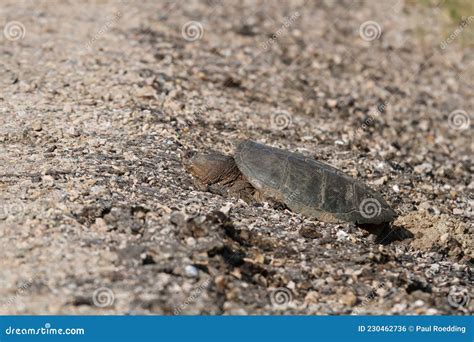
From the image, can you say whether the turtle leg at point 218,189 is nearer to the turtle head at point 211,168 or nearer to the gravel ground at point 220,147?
the turtle head at point 211,168

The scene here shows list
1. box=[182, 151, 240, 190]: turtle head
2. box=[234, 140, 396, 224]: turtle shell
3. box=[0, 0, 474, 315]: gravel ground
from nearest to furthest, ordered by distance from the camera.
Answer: box=[0, 0, 474, 315]: gravel ground, box=[234, 140, 396, 224]: turtle shell, box=[182, 151, 240, 190]: turtle head

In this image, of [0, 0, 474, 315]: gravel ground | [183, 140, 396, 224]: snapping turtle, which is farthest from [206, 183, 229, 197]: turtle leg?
[0, 0, 474, 315]: gravel ground

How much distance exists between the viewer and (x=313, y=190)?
19.4ft

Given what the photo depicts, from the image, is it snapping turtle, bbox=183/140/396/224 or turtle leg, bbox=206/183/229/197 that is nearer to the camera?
snapping turtle, bbox=183/140/396/224

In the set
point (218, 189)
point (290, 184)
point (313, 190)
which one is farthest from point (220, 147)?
point (313, 190)

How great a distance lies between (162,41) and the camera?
1002 cm

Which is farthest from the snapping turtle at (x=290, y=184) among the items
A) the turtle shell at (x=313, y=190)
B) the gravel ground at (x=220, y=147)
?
the gravel ground at (x=220, y=147)

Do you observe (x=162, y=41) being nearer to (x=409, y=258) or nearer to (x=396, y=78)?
(x=396, y=78)

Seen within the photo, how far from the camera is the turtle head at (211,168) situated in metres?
6.11

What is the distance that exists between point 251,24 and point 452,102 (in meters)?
3.53

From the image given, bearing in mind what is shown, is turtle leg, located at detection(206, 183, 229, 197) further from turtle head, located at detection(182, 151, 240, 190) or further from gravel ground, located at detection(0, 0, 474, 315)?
gravel ground, located at detection(0, 0, 474, 315)

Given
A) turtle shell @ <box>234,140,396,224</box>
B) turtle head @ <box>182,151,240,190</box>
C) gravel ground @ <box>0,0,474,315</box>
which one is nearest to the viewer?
gravel ground @ <box>0,0,474,315</box>

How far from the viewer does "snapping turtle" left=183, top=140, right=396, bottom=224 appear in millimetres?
5926

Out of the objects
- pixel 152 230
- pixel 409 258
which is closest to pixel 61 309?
pixel 152 230
